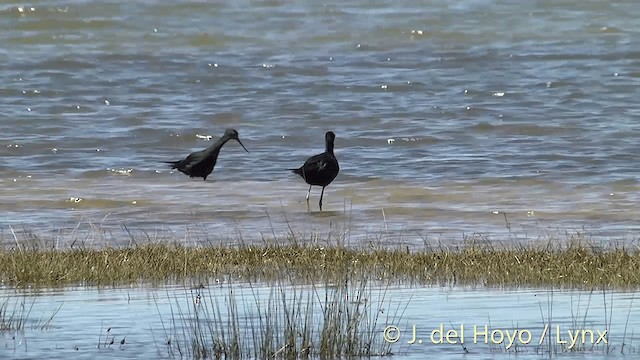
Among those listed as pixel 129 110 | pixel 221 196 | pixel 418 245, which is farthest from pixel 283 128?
pixel 418 245

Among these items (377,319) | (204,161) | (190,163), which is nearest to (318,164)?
(204,161)

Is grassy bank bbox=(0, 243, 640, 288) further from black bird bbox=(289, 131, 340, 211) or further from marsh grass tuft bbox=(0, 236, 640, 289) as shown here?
black bird bbox=(289, 131, 340, 211)

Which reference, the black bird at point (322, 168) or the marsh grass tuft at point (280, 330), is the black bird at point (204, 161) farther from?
the marsh grass tuft at point (280, 330)

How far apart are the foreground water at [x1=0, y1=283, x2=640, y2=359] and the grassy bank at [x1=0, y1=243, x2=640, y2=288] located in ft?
1.16

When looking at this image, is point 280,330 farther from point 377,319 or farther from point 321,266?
point 321,266

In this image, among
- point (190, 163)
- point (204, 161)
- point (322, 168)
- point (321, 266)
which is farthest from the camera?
point (190, 163)

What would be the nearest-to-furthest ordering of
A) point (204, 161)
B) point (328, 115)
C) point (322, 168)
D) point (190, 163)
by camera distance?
point (322, 168)
point (204, 161)
point (190, 163)
point (328, 115)

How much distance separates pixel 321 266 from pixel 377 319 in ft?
7.02

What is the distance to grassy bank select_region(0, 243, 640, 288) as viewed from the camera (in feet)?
36.1

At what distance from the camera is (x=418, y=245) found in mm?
14555

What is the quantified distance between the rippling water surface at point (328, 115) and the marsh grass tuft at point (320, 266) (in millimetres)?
2787

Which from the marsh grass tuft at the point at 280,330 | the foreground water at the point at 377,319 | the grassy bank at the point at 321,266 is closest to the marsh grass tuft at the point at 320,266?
the grassy bank at the point at 321,266

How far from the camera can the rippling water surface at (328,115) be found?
1811 cm

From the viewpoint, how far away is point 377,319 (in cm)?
943
